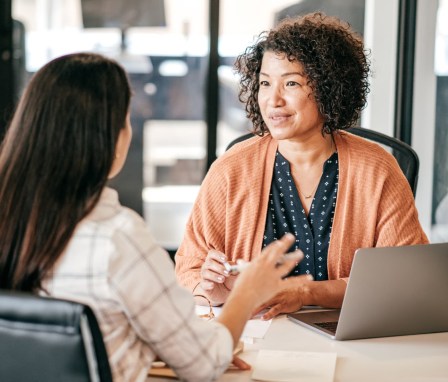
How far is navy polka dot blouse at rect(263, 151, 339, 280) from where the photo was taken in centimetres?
213

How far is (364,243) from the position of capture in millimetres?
2113

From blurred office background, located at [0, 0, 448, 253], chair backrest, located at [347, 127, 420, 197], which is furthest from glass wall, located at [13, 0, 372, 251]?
chair backrest, located at [347, 127, 420, 197]

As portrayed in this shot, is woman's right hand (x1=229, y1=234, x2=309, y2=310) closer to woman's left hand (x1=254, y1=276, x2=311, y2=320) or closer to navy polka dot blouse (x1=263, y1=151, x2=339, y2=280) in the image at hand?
woman's left hand (x1=254, y1=276, x2=311, y2=320)

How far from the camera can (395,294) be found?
1674 millimetres

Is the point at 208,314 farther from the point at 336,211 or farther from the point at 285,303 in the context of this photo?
the point at 336,211

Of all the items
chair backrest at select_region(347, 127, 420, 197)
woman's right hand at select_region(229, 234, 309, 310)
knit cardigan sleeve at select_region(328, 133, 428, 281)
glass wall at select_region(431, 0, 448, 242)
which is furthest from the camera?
glass wall at select_region(431, 0, 448, 242)

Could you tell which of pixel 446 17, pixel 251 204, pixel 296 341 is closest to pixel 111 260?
pixel 296 341

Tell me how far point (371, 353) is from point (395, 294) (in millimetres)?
132

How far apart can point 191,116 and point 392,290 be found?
3.24 metres

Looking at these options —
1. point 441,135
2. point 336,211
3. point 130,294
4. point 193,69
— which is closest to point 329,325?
point 336,211

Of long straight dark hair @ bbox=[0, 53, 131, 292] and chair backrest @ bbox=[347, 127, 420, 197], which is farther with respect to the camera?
chair backrest @ bbox=[347, 127, 420, 197]

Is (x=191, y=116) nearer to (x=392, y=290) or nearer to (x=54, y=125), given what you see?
(x=392, y=290)

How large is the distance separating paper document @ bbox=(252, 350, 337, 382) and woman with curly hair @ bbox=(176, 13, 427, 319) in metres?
0.45

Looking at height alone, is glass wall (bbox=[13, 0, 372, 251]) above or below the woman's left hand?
above
